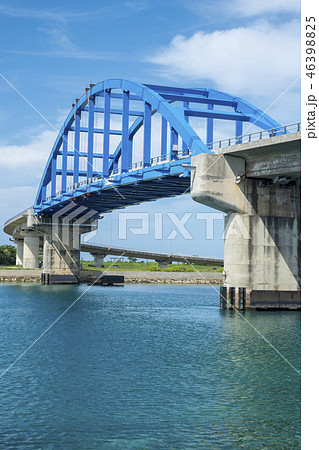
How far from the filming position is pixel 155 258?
494 ft

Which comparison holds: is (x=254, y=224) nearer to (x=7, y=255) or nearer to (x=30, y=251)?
(x=30, y=251)

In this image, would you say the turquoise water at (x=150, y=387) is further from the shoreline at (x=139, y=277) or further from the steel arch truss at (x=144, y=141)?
the shoreline at (x=139, y=277)

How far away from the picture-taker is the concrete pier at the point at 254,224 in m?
44.0

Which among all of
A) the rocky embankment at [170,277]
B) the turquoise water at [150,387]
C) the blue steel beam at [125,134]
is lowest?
the rocky embankment at [170,277]

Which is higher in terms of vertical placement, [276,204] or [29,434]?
[276,204]

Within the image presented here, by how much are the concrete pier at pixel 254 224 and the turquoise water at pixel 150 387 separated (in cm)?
817

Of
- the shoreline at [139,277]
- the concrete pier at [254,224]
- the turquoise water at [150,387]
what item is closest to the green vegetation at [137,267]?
the shoreline at [139,277]

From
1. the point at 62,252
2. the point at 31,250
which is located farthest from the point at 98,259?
the point at 62,252

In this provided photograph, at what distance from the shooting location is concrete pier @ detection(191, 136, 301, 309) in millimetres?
44031

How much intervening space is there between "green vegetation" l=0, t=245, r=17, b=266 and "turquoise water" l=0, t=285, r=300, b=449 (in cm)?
12916

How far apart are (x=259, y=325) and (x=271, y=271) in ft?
31.1

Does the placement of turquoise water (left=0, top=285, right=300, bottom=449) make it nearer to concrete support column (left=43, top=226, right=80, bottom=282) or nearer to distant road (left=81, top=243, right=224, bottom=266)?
concrete support column (left=43, top=226, right=80, bottom=282)
